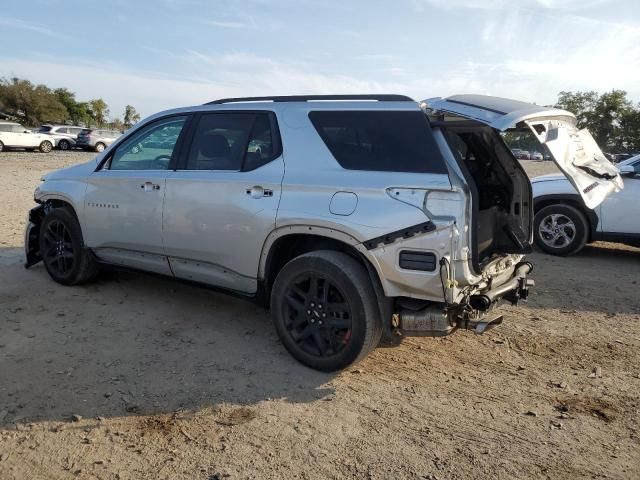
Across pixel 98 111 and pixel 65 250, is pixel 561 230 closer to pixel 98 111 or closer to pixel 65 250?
pixel 65 250

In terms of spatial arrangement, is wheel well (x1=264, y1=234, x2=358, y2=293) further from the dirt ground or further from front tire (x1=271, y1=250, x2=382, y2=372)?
the dirt ground

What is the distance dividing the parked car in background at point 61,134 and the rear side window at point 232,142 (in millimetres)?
30421

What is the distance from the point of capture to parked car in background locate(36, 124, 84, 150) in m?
31.2

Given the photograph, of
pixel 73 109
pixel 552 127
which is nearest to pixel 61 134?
pixel 552 127

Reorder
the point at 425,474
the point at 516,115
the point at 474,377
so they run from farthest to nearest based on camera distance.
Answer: the point at 474,377 → the point at 516,115 → the point at 425,474

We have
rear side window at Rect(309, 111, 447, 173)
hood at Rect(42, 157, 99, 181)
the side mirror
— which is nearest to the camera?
rear side window at Rect(309, 111, 447, 173)

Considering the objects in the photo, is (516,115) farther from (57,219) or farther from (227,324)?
(57,219)

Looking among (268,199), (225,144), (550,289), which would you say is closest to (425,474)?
(268,199)

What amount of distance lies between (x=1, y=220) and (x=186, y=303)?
5.40 m

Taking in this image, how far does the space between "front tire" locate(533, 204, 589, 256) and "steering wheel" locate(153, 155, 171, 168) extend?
5.38 meters

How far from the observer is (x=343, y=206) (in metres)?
3.57

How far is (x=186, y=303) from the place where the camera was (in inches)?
203

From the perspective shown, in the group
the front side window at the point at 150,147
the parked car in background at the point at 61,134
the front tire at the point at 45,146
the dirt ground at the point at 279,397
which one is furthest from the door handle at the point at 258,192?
the parked car in background at the point at 61,134

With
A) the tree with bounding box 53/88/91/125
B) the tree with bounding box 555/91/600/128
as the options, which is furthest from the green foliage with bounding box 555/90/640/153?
the tree with bounding box 53/88/91/125
